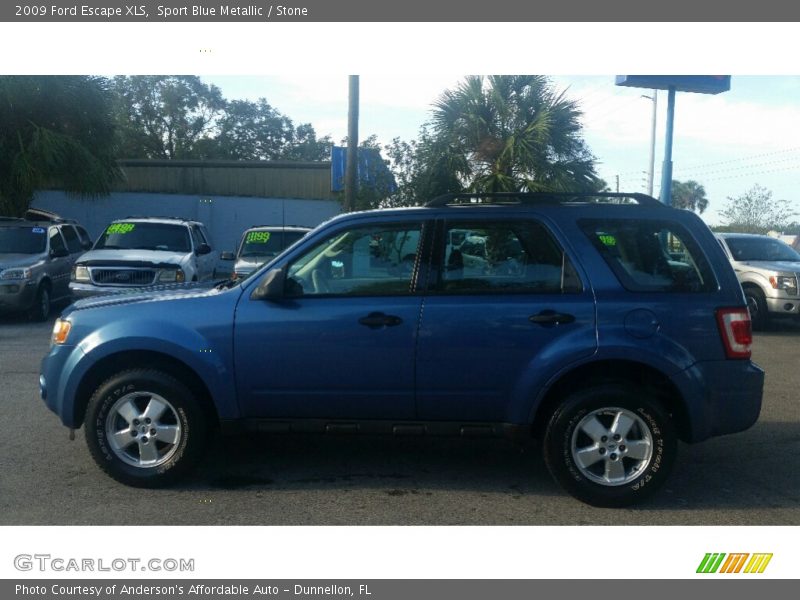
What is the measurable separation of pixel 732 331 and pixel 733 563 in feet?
4.70

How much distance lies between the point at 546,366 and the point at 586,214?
1.08 metres

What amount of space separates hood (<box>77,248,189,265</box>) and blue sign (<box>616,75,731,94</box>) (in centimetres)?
866

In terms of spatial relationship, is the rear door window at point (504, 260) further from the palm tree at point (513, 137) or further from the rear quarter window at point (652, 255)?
the palm tree at point (513, 137)

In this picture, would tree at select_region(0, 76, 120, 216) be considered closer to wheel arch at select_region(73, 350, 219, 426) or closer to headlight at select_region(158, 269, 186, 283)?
headlight at select_region(158, 269, 186, 283)

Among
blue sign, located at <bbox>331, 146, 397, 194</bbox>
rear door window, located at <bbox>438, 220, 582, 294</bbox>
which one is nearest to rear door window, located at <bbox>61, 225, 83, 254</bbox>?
blue sign, located at <bbox>331, 146, 397, 194</bbox>

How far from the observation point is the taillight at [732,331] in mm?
5074

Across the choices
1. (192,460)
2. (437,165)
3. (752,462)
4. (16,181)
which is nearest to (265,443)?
(192,460)

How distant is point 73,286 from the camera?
11961 millimetres

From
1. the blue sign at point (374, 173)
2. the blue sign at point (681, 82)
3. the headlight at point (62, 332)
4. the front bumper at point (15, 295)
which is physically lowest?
the front bumper at point (15, 295)

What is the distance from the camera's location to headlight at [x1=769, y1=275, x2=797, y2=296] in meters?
13.3

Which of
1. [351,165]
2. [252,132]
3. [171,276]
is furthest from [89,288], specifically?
[252,132]

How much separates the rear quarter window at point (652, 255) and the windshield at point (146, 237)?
9.39 meters

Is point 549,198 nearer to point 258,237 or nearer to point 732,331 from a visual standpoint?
point 732,331

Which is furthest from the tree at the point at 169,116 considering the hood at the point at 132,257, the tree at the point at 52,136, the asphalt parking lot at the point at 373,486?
the asphalt parking lot at the point at 373,486
